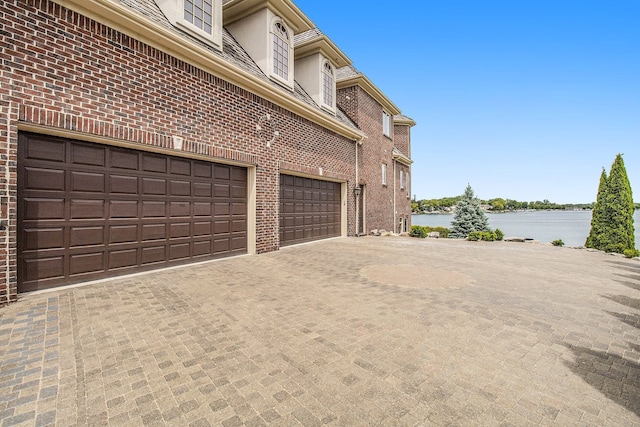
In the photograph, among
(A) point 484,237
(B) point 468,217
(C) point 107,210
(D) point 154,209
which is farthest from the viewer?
(B) point 468,217

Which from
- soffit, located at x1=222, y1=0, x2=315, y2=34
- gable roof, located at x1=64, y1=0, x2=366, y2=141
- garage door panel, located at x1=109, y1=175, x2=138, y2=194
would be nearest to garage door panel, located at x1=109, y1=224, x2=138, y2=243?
garage door panel, located at x1=109, y1=175, x2=138, y2=194

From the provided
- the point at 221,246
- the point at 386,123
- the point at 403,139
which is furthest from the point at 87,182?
the point at 403,139

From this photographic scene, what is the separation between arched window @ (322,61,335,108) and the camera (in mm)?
11977

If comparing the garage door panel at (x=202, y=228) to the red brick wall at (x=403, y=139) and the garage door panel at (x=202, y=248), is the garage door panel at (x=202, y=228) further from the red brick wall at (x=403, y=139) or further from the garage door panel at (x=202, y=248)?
the red brick wall at (x=403, y=139)

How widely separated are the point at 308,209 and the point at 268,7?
6695 millimetres

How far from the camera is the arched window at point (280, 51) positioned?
930 centimetres

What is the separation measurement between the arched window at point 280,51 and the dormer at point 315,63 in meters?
1.68

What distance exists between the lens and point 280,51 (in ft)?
31.3

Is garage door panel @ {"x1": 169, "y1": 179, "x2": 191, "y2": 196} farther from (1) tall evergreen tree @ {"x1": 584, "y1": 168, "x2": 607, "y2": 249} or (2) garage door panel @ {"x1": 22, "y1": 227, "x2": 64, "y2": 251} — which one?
(1) tall evergreen tree @ {"x1": 584, "y1": 168, "x2": 607, "y2": 249}

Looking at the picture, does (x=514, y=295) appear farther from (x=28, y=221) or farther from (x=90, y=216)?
(x=28, y=221)

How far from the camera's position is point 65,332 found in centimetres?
328

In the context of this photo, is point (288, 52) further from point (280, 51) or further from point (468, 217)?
point (468, 217)

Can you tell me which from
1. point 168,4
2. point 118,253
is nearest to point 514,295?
point 118,253

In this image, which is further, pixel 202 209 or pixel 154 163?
pixel 202 209
